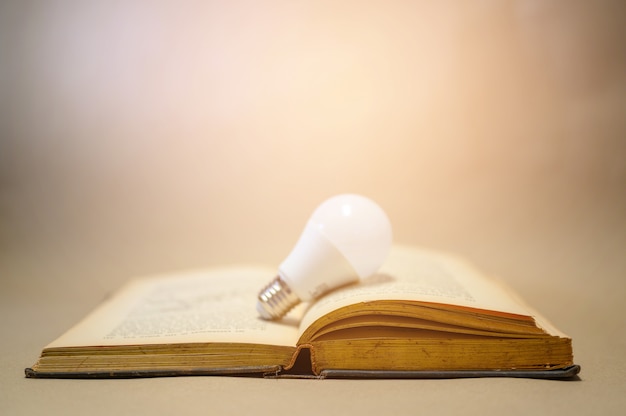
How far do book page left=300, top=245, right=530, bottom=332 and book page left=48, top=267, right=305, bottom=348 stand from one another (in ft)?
0.46

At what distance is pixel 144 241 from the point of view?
10.9 feet

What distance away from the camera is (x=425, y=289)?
168 cm

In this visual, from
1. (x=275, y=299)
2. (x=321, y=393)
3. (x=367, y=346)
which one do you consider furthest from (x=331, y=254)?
(x=321, y=393)

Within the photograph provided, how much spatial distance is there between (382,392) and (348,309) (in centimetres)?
19

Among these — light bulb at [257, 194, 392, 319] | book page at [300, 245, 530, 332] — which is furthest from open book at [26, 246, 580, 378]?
light bulb at [257, 194, 392, 319]

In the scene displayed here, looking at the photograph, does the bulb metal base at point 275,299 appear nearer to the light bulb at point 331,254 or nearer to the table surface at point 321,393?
the light bulb at point 331,254

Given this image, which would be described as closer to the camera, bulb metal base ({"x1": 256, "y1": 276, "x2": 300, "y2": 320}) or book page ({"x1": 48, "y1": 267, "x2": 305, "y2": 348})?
book page ({"x1": 48, "y1": 267, "x2": 305, "y2": 348})

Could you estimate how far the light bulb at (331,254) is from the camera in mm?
1758

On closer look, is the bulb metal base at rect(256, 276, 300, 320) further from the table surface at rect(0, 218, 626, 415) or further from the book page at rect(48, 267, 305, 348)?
the table surface at rect(0, 218, 626, 415)

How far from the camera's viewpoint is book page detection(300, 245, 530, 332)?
1586 millimetres

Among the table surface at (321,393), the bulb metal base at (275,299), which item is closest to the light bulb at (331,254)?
the bulb metal base at (275,299)

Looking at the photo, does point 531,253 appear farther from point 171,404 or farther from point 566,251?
point 171,404

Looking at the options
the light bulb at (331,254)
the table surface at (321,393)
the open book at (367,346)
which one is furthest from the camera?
the light bulb at (331,254)

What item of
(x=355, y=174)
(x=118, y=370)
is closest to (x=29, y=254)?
(x=355, y=174)
